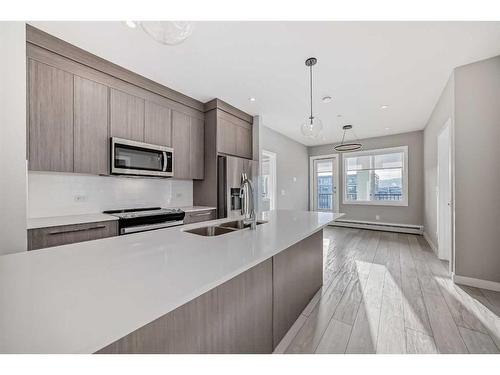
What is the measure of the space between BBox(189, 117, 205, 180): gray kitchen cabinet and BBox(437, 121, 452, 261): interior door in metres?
3.70

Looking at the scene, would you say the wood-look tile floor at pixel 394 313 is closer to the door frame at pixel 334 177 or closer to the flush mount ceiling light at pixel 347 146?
the flush mount ceiling light at pixel 347 146

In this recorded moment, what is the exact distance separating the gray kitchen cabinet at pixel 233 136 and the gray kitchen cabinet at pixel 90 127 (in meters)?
1.53

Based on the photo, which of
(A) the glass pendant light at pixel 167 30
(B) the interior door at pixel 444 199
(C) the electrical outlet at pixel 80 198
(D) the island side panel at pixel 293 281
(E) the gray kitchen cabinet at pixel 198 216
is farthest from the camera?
(B) the interior door at pixel 444 199

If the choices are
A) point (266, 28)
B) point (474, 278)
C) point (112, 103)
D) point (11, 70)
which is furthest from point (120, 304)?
point (474, 278)

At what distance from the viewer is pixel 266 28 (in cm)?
186

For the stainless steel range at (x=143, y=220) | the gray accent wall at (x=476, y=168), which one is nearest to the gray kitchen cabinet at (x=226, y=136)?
the stainless steel range at (x=143, y=220)

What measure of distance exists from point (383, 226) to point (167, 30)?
6.14 m

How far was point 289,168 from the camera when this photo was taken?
19.0 ft

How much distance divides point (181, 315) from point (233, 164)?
9.19 feet

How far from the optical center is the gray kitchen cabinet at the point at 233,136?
349 cm

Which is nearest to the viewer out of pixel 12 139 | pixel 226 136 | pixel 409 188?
pixel 12 139

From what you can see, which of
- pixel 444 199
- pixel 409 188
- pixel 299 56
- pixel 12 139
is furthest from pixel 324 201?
pixel 12 139

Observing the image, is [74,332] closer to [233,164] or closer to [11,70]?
[11,70]

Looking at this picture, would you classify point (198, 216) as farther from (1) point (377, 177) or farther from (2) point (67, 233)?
(1) point (377, 177)
